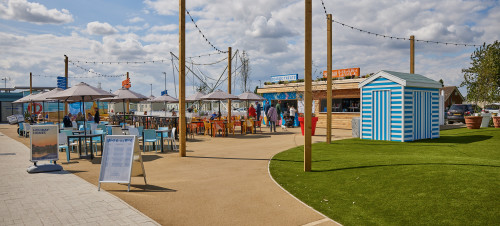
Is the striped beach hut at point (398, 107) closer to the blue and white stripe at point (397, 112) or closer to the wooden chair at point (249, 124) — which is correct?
the blue and white stripe at point (397, 112)

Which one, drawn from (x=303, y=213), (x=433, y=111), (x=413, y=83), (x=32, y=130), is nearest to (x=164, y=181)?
(x=303, y=213)

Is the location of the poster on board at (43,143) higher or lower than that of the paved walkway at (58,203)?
higher

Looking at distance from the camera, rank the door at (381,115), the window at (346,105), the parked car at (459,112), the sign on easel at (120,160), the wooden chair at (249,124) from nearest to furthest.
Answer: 1. the sign on easel at (120,160)
2. the door at (381,115)
3. the wooden chair at (249,124)
4. the window at (346,105)
5. the parked car at (459,112)

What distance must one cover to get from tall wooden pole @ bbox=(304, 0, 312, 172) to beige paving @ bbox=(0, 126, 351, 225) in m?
1.05

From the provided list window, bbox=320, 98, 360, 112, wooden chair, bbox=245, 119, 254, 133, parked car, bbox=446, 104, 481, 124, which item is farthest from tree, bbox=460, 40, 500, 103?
wooden chair, bbox=245, 119, 254, 133

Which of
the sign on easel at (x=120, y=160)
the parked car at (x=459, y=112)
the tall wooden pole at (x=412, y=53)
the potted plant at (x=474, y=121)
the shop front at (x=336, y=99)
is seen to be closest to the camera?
the sign on easel at (x=120, y=160)

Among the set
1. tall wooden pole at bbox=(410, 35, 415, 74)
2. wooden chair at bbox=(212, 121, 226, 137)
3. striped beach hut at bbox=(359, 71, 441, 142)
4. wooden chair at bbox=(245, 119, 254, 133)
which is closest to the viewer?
striped beach hut at bbox=(359, 71, 441, 142)

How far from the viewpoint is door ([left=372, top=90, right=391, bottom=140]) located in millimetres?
13954

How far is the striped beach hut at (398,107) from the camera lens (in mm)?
13523

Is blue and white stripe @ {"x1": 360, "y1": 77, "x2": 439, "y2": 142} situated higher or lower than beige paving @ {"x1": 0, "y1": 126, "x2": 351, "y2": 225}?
higher

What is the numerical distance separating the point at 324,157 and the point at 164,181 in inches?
183

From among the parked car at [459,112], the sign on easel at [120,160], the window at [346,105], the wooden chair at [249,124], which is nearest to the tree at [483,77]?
the parked car at [459,112]

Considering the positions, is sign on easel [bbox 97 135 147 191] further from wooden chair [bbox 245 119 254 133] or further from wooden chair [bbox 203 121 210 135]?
wooden chair [bbox 245 119 254 133]

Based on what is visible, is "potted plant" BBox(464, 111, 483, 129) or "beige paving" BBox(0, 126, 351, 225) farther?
"potted plant" BBox(464, 111, 483, 129)
